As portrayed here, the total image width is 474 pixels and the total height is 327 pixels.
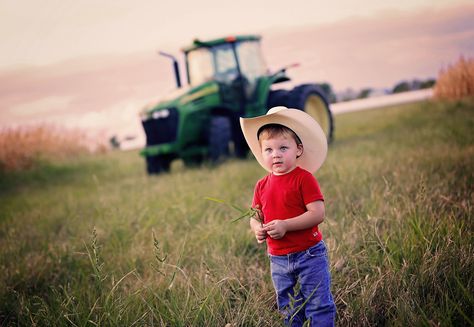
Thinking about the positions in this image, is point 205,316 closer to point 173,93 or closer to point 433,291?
point 433,291

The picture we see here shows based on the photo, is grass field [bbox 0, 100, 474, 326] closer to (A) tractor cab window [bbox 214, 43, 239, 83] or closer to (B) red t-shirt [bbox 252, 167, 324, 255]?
(B) red t-shirt [bbox 252, 167, 324, 255]

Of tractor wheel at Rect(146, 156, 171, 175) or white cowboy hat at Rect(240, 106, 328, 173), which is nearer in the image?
white cowboy hat at Rect(240, 106, 328, 173)

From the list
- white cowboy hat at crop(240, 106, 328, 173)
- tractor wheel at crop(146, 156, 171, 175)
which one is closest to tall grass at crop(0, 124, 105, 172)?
tractor wheel at crop(146, 156, 171, 175)

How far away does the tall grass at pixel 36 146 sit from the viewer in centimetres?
1177

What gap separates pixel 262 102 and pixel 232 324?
21.0 feet

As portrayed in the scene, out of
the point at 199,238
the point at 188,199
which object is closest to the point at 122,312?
the point at 199,238

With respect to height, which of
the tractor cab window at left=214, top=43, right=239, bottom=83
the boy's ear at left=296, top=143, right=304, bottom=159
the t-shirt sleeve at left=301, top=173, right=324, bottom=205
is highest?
the tractor cab window at left=214, top=43, right=239, bottom=83

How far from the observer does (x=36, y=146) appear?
43.2 feet

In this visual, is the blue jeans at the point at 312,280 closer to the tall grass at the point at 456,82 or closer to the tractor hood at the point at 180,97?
the tractor hood at the point at 180,97

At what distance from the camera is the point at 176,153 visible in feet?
27.7

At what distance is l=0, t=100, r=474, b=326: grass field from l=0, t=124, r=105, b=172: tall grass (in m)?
6.30

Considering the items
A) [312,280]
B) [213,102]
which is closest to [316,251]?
[312,280]

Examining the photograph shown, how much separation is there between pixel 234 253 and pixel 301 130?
1238 mm

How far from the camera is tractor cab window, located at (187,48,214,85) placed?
8367 mm
